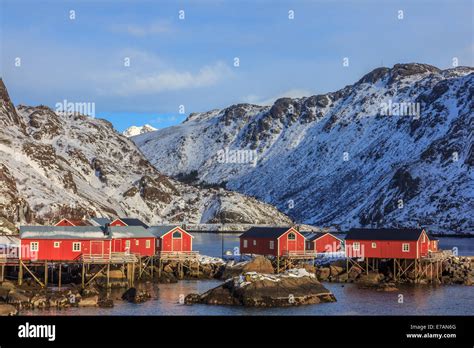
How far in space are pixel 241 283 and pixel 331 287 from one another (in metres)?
20.5

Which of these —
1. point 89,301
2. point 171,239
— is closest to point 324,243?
point 171,239

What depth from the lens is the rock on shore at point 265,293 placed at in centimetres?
7619

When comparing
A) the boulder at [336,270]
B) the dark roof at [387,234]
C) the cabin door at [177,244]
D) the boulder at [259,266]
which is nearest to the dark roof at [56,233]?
the cabin door at [177,244]

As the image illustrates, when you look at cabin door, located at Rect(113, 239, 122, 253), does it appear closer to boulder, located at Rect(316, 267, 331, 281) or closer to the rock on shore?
the rock on shore

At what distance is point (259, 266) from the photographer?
100m

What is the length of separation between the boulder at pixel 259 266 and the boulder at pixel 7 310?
3796cm

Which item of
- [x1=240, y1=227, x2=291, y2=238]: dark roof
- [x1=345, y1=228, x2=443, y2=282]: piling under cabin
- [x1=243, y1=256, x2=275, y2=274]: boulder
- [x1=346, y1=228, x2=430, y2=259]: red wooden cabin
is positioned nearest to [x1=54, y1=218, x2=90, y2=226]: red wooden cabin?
[x1=243, y1=256, x2=275, y2=274]: boulder

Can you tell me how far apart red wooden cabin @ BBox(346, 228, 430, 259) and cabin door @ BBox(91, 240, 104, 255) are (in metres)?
32.1

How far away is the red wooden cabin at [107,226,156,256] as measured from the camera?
320 feet

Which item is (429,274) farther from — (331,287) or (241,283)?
(241,283)

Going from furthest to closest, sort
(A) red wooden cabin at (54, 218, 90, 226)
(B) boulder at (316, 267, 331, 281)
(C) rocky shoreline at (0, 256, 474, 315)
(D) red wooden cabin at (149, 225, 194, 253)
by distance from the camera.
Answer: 1. (D) red wooden cabin at (149, 225, 194, 253)
2. (B) boulder at (316, 267, 331, 281)
3. (A) red wooden cabin at (54, 218, 90, 226)
4. (C) rocky shoreline at (0, 256, 474, 315)

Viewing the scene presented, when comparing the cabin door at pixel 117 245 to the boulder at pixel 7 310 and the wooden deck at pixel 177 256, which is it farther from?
the boulder at pixel 7 310

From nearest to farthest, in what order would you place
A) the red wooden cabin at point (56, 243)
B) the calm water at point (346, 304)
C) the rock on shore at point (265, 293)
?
1. the calm water at point (346, 304)
2. the rock on shore at point (265, 293)
3. the red wooden cabin at point (56, 243)
